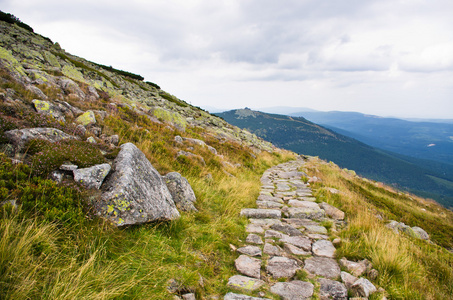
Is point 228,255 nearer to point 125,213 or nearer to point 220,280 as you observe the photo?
point 220,280

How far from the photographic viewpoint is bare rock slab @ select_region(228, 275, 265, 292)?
3348 millimetres

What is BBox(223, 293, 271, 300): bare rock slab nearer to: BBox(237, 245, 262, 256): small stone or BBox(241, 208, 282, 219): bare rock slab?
BBox(237, 245, 262, 256): small stone

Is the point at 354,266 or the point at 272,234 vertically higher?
the point at 354,266

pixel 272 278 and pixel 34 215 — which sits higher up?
pixel 34 215

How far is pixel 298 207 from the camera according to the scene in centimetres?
725

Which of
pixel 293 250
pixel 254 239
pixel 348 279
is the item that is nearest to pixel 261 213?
pixel 254 239

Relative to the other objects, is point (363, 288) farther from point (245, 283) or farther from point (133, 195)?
point (133, 195)

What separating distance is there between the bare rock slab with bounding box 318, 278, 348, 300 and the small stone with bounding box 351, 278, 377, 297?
6.0 inches

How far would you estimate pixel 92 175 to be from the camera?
152 inches

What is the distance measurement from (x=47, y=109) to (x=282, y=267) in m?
8.09

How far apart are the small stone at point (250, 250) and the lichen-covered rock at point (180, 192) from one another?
5.59 feet

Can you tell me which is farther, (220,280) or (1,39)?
(1,39)

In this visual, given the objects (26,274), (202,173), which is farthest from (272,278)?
(202,173)

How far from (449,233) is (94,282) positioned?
49.0 ft
